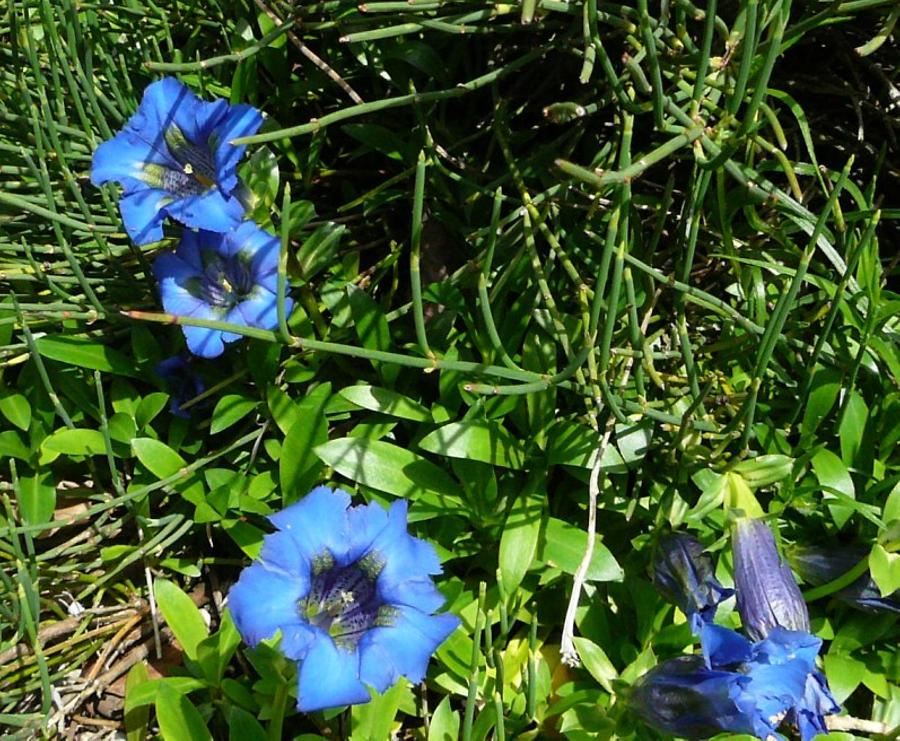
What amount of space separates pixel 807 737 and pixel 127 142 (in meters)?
1.09

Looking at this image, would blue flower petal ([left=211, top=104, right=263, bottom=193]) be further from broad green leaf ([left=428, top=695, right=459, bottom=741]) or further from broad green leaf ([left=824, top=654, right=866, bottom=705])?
broad green leaf ([left=824, top=654, right=866, bottom=705])

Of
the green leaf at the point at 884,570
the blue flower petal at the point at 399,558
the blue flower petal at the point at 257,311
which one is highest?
the blue flower petal at the point at 257,311

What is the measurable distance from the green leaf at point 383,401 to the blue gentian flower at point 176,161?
0.27 meters

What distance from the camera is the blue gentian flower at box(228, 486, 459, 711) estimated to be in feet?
3.04

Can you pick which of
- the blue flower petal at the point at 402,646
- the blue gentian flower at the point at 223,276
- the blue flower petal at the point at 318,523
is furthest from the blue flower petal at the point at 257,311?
the blue flower petal at the point at 402,646

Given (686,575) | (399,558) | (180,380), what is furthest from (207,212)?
(686,575)

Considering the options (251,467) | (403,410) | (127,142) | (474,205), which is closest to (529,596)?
(403,410)

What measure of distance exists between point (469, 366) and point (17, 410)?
64cm

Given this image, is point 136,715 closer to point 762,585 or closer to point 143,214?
point 143,214

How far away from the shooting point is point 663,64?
1.24 metres

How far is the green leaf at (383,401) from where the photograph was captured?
1261 millimetres

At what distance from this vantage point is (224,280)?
1.29 meters

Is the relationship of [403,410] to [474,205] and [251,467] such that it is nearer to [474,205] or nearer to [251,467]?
[251,467]

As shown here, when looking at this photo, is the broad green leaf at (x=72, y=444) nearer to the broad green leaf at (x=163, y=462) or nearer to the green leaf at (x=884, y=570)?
the broad green leaf at (x=163, y=462)
